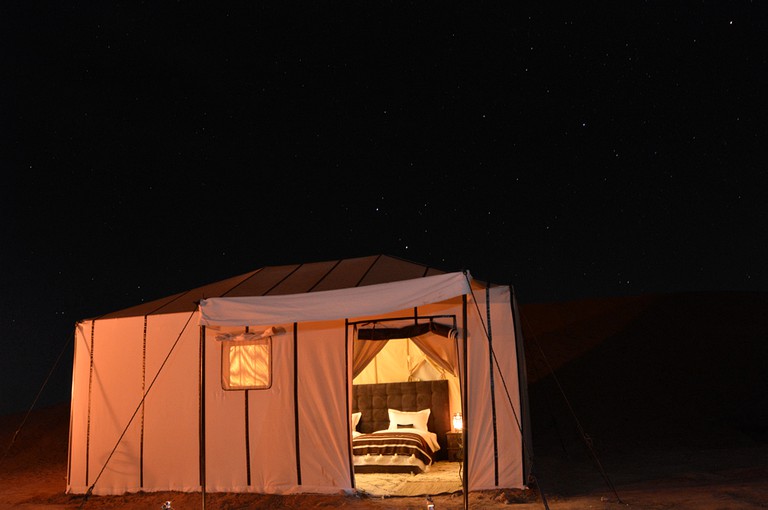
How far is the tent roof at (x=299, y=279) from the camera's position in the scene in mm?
7648

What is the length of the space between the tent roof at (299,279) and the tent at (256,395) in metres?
0.03

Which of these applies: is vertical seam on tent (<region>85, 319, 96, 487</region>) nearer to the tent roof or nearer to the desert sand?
the tent roof

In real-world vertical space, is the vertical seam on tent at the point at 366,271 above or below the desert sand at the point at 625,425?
above

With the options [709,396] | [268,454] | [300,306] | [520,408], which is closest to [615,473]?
[520,408]

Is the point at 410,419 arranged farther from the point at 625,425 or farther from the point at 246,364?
the point at 625,425

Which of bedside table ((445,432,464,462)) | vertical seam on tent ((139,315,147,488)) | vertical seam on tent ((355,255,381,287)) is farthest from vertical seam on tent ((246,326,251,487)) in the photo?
bedside table ((445,432,464,462))

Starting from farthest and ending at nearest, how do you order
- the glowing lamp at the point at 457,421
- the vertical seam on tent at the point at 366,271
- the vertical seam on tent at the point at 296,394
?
1. the glowing lamp at the point at 457,421
2. the vertical seam on tent at the point at 366,271
3. the vertical seam on tent at the point at 296,394

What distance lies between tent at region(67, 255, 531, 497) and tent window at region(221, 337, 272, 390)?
11 mm

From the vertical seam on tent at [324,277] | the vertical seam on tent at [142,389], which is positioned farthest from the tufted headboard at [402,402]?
the vertical seam on tent at [142,389]

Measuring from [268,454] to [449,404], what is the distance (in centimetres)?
303

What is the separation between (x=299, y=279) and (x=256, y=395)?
1592mm

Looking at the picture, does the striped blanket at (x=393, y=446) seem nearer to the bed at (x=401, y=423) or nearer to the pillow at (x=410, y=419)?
the bed at (x=401, y=423)

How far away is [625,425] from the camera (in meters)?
13.4

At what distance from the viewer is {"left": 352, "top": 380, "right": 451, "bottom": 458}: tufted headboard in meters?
9.16
